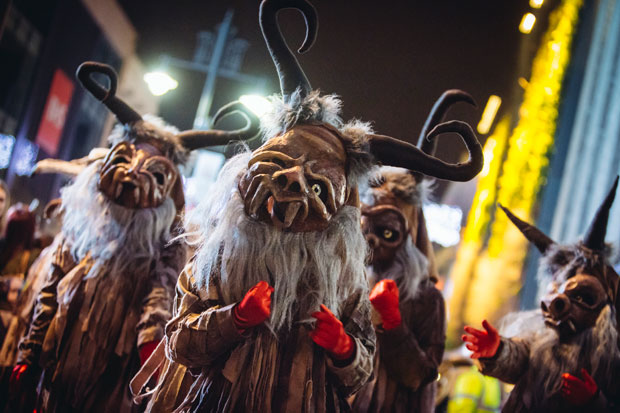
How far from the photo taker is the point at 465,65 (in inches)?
112

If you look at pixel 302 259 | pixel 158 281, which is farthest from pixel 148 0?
pixel 302 259

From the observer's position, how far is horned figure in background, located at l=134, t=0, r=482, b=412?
181 centimetres

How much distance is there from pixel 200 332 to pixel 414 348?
1.29 metres

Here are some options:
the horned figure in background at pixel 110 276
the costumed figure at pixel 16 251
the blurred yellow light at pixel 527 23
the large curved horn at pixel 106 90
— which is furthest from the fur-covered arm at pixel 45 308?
the blurred yellow light at pixel 527 23

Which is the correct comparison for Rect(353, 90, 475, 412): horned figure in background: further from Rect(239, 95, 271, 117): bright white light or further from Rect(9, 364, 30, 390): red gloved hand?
Rect(9, 364, 30, 390): red gloved hand

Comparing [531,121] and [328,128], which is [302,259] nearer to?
[328,128]

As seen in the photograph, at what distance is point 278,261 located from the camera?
1898 millimetres

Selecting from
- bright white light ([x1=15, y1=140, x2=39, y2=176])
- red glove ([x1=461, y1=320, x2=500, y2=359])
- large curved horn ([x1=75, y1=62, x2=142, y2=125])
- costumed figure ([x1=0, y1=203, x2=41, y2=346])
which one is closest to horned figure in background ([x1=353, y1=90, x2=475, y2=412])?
red glove ([x1=461, y1=320, x2=500, y2=359])

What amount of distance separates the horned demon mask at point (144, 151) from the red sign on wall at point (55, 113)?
2847 mm

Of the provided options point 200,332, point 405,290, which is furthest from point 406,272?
point 200,332

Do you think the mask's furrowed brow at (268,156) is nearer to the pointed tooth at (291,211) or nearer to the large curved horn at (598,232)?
the pointed tooth at (291,211)

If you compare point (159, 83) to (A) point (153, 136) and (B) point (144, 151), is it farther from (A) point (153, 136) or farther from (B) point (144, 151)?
(B) point (144, 151)

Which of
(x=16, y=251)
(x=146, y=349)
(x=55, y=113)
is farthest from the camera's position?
(x=55, y=113)

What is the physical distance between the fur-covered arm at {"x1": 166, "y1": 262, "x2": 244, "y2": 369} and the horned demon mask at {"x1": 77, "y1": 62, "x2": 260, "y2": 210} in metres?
1.06
